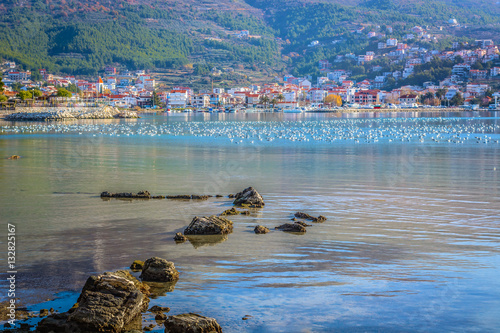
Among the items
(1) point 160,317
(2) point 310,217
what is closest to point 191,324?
(1) point 160,317

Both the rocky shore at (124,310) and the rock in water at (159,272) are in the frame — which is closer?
the rocky shore at (124,310)

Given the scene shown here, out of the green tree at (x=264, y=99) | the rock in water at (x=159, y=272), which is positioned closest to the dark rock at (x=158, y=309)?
the rock in water at (x=159, y=272)

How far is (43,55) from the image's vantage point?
19088 cm

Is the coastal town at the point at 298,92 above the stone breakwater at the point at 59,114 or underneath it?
above

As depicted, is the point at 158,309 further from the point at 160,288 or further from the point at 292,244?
the point at 292,244

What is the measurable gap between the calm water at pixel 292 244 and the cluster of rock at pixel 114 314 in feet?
1.00

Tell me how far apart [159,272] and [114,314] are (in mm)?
1429

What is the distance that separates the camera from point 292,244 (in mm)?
8930

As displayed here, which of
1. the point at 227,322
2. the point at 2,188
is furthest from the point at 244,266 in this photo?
the point at 2,188

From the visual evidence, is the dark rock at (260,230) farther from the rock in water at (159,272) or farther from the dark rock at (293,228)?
the rock in water at (159,272)

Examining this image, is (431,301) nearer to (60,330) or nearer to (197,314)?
(197,314)

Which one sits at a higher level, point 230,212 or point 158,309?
point 230,212

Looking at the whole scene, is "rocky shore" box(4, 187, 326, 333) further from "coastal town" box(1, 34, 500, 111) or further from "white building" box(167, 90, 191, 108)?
"white building" box(167, 90, 191, 108)

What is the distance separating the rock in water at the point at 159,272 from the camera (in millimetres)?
7118
